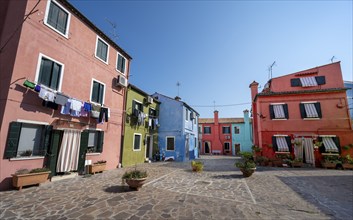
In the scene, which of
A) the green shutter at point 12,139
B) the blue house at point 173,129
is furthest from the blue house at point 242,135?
the green shutter at point 12,139

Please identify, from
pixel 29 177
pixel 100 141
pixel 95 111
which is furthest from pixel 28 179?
pixel 95 111

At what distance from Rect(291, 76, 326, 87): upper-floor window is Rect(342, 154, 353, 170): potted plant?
7.44 meters

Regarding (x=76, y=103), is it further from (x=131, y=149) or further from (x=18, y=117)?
(x=131, y=149)

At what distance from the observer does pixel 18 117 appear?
7.46 m

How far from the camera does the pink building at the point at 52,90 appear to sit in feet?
24.4

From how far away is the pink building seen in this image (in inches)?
293

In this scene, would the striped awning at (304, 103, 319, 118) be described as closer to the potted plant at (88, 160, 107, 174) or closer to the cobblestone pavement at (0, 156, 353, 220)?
the cobblestone pavement at (0, 156, 353, 220)

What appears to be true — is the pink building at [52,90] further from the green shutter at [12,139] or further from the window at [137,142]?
the window at [137,142]

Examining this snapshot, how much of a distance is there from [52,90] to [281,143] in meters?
19.6

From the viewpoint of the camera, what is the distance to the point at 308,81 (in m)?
17.9

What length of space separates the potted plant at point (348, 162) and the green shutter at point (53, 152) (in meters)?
22.0

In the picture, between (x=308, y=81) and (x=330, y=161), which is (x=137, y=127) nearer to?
(x=330, y=161)

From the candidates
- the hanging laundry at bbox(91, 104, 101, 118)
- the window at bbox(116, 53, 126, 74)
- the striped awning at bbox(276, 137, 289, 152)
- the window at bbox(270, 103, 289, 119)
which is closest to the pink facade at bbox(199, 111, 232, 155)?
the window at bbox(270, 103, 289, 119)

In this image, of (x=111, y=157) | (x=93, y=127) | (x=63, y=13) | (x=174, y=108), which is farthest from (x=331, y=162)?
(x=63, y=13)
